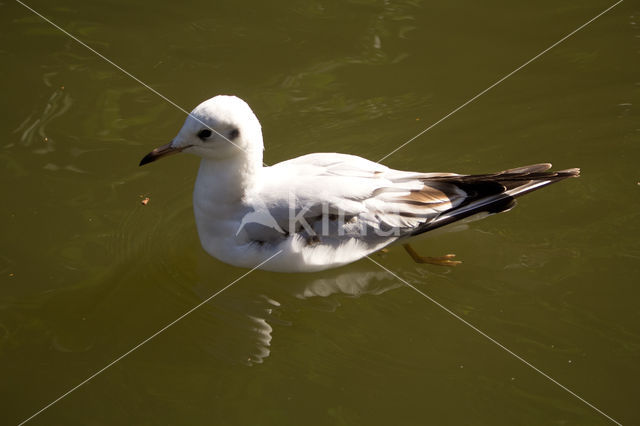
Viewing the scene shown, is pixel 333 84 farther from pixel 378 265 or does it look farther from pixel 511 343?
pixel 511 343

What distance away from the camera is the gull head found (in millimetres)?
4281

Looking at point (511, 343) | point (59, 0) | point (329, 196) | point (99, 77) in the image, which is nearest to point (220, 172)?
point (329, 196)

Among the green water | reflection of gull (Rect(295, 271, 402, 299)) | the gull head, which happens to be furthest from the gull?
the green water

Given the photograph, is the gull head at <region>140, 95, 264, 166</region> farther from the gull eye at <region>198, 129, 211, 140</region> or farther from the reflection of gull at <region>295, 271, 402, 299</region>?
the reflection of gull at <region>295, 271, 402, 299</region>

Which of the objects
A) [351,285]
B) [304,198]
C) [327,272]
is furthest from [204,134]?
[351,285]

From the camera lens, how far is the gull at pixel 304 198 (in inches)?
173

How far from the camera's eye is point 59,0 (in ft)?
23.3

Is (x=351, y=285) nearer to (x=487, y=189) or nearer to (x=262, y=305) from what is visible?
(x=262, y=305)

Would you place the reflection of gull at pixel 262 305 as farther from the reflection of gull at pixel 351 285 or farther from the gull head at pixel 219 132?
the gull head at pixel 219 132

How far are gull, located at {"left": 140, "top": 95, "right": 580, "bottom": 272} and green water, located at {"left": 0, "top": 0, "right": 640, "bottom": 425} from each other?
32 centimetres

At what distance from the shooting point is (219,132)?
14.2 ft

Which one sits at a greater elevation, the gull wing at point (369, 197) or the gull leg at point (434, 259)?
the gull wing at point (369, 197)

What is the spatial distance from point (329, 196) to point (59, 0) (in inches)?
166

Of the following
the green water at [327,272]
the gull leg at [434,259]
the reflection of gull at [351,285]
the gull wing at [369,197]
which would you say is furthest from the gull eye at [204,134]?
the gull leg at [434,259]
